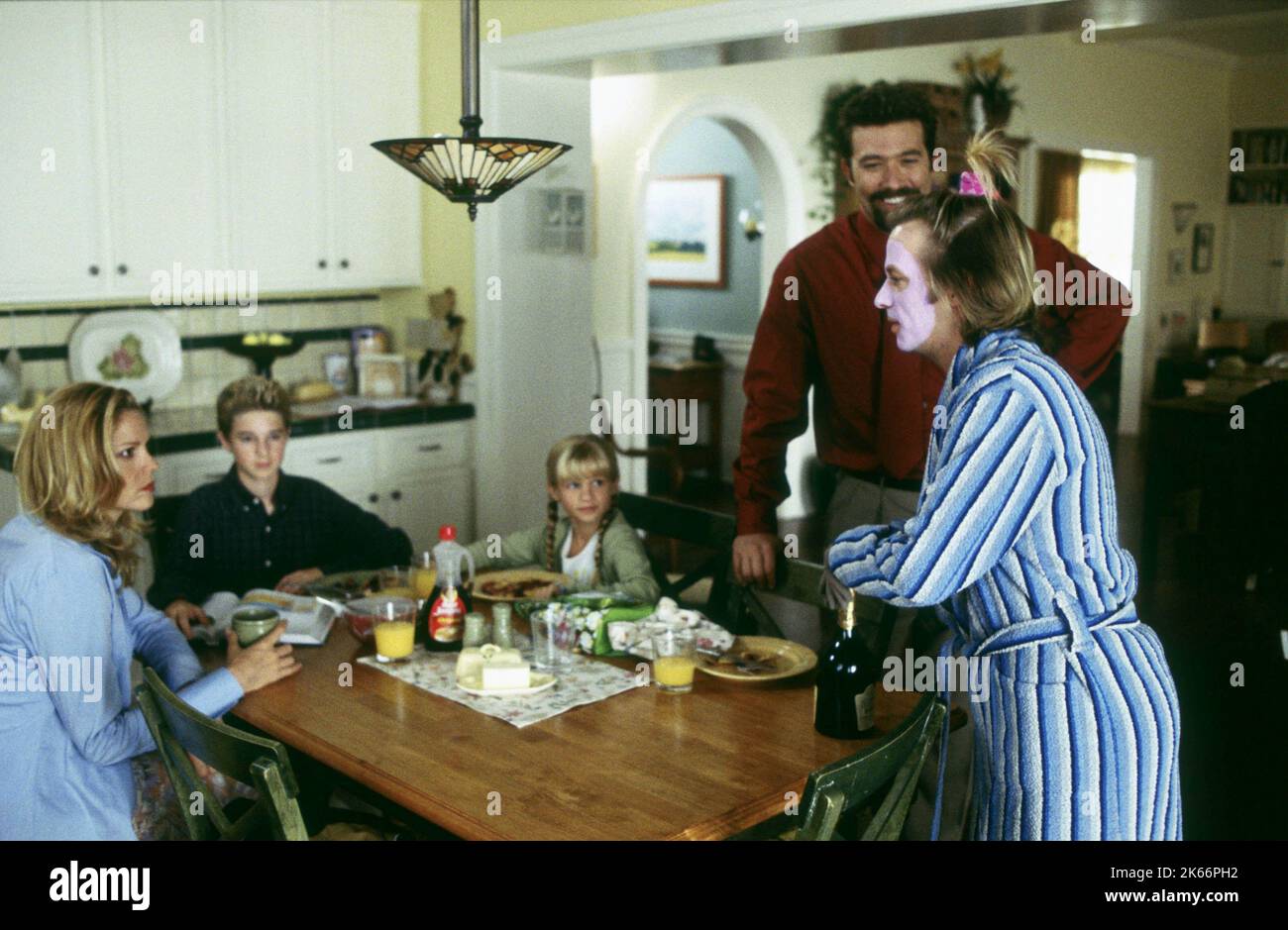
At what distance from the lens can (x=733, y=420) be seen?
7.82 meters

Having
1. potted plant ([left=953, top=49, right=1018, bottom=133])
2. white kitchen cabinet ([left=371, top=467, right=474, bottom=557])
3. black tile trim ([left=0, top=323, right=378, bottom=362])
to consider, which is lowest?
white kitchen cabinet ([left=371, top=467, right=474, bottom=557])

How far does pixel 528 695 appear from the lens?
241 cm

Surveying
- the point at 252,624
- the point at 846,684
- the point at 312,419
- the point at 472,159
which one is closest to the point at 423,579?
the point at 252,624

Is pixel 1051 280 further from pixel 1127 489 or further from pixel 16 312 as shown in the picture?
pixel 1127 489

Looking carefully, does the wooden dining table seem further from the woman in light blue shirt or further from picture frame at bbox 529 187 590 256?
picture frame at bbox 529 187 590 256

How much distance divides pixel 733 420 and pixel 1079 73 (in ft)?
10.7

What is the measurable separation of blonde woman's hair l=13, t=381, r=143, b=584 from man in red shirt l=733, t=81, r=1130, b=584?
1.36 m

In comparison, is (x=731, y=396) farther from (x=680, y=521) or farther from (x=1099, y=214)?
(x=1099, y=214)

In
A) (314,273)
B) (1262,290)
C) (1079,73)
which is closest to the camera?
(314,273)

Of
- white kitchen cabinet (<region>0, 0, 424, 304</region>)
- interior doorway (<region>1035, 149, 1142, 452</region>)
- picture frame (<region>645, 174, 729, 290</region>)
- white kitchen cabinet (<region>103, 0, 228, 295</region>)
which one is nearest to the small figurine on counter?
white kitchen cabinet (<region>0, 0, 424, 304</region>)

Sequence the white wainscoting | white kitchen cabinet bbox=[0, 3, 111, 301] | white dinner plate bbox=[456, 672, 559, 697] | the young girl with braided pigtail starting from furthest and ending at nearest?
the white wainscoting
white kitchen cabinet bbox=[0, 3, 111, 301]
the young girl with braided pigtail
white dinner plate bbox=[456, 672, 559, 697]

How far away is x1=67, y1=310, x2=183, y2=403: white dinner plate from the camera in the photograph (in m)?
4.46

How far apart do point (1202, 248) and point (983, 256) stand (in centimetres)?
926
